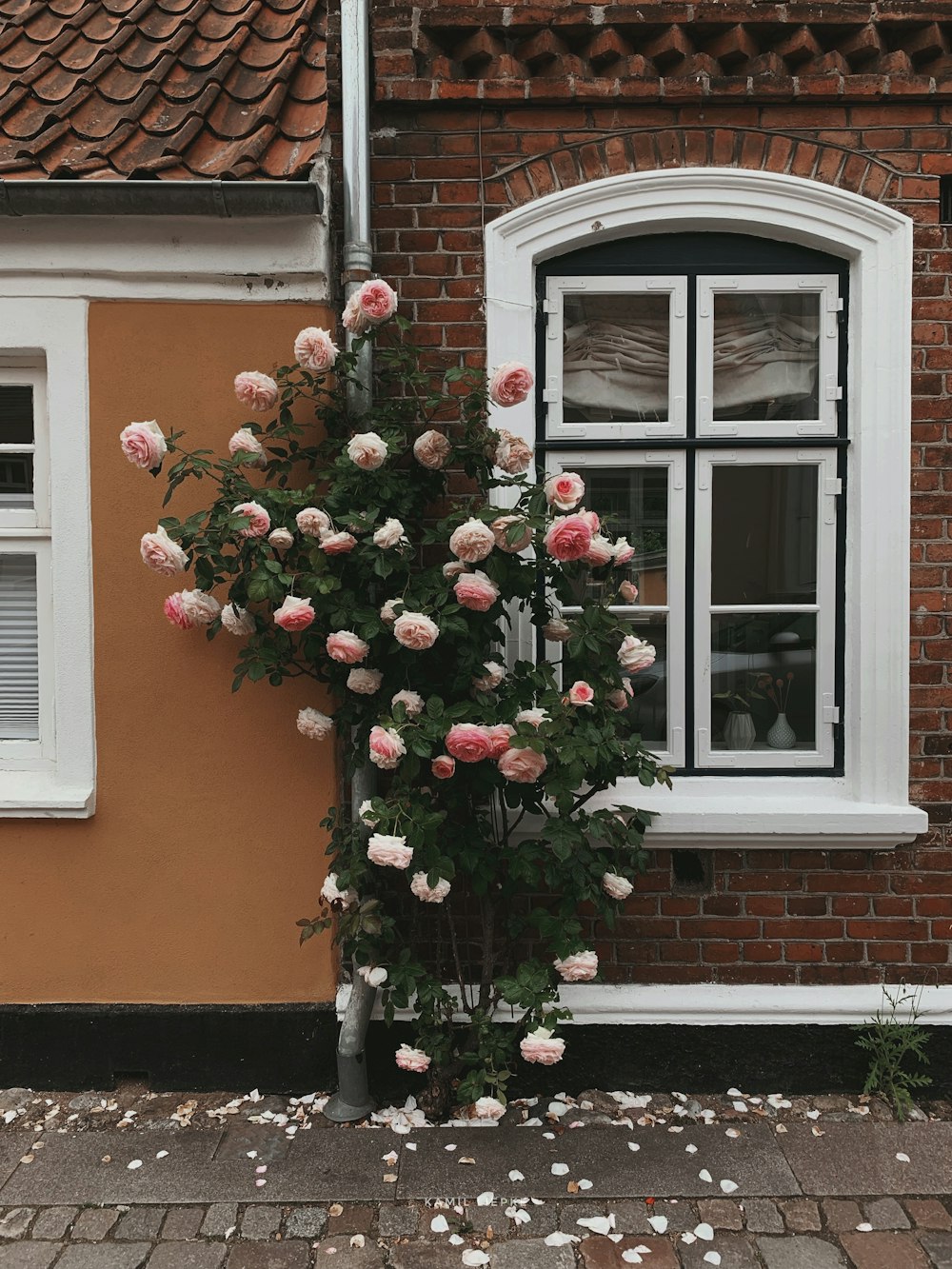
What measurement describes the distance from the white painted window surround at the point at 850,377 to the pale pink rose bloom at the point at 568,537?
661 mm

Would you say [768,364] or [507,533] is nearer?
[507,533]

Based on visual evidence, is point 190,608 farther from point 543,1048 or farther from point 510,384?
point 543,1048

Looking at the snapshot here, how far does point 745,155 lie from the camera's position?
3.37m

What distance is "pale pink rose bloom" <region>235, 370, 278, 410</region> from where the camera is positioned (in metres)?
3.01

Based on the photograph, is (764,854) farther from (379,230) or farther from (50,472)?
(50,472)

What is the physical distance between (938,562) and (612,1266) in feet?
8.28

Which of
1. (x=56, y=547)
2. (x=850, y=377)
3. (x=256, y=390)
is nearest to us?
(x=256, y=390)

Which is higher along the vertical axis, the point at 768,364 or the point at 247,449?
the point at 768,364

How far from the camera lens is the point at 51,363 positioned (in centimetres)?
331

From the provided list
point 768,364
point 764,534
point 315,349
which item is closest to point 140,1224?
point 315,349

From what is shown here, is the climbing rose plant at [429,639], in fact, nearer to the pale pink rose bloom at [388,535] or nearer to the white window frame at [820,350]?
the pale pink rose bloom at [388,535]

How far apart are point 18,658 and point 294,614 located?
1.38 meters

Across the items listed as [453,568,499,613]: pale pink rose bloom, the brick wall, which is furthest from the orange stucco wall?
[453,568,499,613]: pale pink rose bloom

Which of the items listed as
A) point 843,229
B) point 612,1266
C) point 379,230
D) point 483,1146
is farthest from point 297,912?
point 843,229
